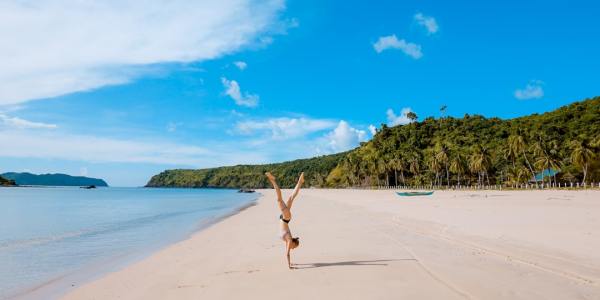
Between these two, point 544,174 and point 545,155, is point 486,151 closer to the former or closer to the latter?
point 545,155

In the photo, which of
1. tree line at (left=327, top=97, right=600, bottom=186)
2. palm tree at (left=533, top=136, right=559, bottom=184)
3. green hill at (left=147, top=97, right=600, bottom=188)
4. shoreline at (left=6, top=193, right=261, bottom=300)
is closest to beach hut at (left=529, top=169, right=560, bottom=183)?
tree line at (left=327, top=97, right=600, bottom=186)

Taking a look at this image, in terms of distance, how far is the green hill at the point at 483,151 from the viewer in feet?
252

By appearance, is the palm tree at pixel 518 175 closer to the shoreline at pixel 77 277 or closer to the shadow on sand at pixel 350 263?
the shadow on sand at pixel 350 263

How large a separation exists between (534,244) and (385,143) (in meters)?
156

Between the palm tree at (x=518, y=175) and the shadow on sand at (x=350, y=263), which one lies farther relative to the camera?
the palm tree at (x=518, y=175)

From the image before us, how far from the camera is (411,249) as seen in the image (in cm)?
1095

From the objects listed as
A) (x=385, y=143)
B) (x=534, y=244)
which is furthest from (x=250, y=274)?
(x=385, y=143)

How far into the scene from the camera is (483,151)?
87812 mm

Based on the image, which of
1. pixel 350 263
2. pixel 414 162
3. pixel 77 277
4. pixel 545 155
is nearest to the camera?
pixel 350 263

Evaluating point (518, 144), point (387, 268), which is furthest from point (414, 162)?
point (387, 268)

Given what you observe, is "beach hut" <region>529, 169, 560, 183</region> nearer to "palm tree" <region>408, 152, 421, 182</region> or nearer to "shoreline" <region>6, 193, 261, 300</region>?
"palm tree" <region>408, 152, 421, 182</region>

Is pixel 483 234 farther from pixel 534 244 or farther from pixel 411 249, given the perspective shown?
pixel 411 249

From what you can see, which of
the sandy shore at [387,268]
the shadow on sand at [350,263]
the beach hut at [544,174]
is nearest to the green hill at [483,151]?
the beach hut at [544,174]

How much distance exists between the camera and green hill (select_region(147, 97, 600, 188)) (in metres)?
76.9
